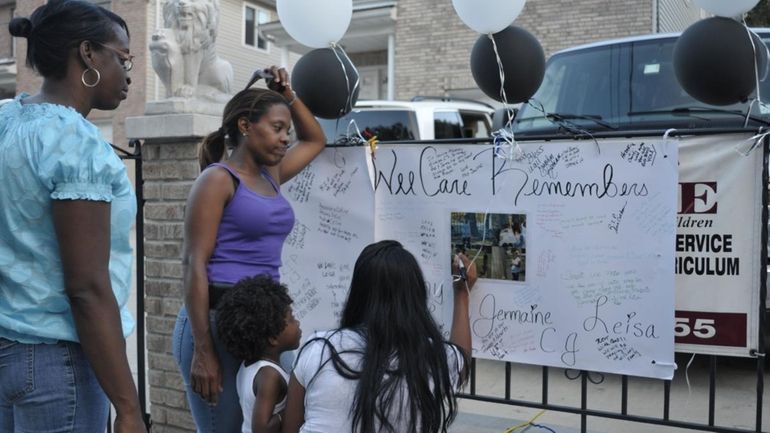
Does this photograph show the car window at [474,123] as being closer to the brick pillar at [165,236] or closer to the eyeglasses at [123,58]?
the brick pillar at [165,236]

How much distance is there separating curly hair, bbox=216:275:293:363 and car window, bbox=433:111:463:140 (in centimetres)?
763

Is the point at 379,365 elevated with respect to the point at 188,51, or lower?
lower

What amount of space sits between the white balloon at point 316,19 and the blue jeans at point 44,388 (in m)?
2.12

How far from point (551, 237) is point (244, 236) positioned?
126 cm

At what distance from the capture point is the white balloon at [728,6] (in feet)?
9.45

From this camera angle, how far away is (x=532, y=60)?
332cm

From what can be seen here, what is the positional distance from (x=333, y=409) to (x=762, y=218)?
178cm

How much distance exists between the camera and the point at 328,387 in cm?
217

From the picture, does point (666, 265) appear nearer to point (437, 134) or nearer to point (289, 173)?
point (289, 173)

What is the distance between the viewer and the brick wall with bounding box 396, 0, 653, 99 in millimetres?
14047

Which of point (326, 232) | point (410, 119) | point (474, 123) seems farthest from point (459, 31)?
point (326, 232)

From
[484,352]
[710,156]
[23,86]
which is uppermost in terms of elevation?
[23,86]

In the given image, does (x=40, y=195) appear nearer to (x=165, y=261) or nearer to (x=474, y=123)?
(x=165, y=261)

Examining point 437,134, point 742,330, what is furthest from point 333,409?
point 437,134
